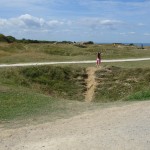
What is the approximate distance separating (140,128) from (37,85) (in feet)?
59.6

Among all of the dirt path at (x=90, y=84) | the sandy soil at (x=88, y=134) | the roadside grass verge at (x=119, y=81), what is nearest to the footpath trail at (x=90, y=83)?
the dirt path at (x=90, y=84)

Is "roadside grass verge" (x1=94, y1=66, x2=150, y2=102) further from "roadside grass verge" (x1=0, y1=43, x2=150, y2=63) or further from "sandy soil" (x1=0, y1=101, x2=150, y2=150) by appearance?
"sandy soil" (x1=0, y1=101, x2=150, y2=150)

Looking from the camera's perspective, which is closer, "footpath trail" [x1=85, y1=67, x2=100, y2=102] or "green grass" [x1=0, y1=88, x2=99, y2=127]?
"green grass" [x1=0, y1=88, x2=99, y2=127]

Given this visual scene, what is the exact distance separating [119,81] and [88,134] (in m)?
20.3

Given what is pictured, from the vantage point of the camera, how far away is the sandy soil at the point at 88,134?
9.41 m

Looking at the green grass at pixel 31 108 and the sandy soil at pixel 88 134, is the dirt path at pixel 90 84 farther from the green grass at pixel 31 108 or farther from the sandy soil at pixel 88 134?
the sandy soil at pixel 88 134

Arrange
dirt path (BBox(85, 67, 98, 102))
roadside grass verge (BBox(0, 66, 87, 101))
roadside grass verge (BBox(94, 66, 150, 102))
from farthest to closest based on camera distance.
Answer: roadside grass verge (BBox(94, 66, 150, 102)) < dirt path (BBox(85, 67, 98, 102)) < roadside grass verge (BBox(0, 66, 87, 101))

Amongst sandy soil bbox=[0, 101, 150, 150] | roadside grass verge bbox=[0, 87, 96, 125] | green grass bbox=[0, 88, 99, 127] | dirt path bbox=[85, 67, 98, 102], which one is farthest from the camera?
dirt path bbox=[85, 67, 98, 102]

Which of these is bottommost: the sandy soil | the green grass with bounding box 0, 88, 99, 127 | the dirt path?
the dirt path

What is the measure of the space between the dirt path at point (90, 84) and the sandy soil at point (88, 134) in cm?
1496

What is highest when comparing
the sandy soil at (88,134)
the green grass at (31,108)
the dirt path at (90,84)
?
the sandy soil at (88,134)

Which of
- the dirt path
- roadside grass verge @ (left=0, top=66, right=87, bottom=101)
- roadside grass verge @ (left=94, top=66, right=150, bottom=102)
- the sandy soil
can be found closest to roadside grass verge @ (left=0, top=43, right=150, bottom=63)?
roadside grass verge @ (left=0, top=66, right=87, bottom=101)

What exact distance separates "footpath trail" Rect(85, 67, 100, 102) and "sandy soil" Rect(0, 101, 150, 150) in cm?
1496

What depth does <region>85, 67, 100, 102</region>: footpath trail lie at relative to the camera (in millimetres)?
28562
